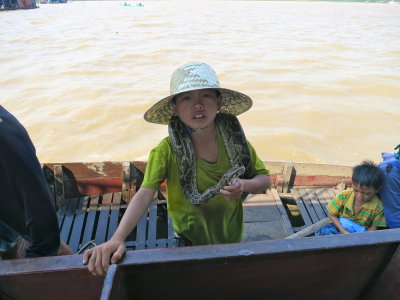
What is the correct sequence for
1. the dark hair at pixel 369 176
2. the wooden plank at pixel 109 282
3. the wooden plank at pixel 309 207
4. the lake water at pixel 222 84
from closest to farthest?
the wooden plank at pixel 109 282
the dark hair at pixel 369 176
the wooden plank at pixel 309 207
the lake water at pixel 222 84

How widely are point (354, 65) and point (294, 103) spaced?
6144mm

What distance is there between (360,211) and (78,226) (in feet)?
9.91

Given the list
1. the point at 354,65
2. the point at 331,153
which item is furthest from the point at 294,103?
the point at 354,65

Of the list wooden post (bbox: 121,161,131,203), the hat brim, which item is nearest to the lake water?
wooden post (bbox: 121,161,131,203)

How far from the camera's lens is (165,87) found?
11.4 meters

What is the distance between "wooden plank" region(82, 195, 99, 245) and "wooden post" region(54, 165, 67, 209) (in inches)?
13.5

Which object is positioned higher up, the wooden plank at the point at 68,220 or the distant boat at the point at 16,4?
the distant boat at the point at 16,4

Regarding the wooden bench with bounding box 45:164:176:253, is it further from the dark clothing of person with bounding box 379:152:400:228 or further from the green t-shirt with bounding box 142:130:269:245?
the dark clothing of person with bounding box 379:152:400:228

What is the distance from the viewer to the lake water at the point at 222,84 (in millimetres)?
7828

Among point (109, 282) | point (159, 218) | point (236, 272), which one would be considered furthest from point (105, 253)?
point (159, 218)

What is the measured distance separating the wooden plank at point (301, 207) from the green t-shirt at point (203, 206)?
1.90 meters

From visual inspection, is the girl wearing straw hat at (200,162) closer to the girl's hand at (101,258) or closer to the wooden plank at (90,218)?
the girl's hand at (101,258)

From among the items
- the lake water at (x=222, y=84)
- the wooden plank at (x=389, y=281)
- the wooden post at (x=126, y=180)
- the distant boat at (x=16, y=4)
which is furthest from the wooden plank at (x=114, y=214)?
the distant boat at (x=16, y=4)

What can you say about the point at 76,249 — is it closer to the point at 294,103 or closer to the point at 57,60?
the point at 294,103
